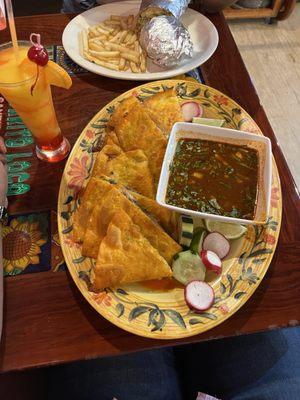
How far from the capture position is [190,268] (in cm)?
128

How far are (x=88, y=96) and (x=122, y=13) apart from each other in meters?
0.73

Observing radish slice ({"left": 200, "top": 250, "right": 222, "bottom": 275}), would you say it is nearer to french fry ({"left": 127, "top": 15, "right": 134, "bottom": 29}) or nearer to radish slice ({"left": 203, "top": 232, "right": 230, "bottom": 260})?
radish slice ({"left": 203, "top": 232, "right": 230, "bottom": 260})

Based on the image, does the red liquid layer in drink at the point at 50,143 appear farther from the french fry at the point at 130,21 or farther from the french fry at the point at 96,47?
the french fry at the point at 130,21

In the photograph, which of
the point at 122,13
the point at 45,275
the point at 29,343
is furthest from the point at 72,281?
the point at 122,13

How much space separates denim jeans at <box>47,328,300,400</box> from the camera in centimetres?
148

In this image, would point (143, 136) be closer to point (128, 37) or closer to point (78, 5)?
point (128, 37)

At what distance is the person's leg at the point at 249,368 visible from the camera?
1466 mm

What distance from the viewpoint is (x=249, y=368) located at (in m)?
1.54

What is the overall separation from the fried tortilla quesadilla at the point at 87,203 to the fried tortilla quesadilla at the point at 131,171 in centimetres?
10

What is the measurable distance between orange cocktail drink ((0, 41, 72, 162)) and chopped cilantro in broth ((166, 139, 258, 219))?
1.76 ft

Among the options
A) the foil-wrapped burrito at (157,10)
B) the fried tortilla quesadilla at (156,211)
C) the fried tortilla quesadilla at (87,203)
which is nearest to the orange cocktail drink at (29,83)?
the fried tortilla quesadilla at (87,203)

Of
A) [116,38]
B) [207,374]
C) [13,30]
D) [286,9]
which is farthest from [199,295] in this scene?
[286,9]

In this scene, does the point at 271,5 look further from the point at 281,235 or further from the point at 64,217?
the point at 64,217

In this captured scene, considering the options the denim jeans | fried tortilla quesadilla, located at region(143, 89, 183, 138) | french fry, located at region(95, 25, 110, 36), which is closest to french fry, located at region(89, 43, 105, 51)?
french fry, located at region(95, 25, 110, 36)
